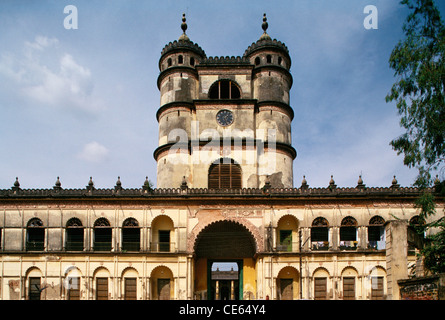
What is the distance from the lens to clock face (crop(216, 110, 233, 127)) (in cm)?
3619

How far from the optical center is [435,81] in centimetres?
1805

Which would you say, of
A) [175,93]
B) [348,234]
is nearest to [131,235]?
[175,93]

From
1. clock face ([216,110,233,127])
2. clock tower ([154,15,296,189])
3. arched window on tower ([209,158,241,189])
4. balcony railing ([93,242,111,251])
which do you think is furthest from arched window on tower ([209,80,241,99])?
balcony railing ([93,242,111,251])

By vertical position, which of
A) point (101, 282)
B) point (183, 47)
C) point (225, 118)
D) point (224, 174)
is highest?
point (183, 47)

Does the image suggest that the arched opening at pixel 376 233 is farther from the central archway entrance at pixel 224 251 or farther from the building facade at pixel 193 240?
the central archway entrance at pixel 224 251

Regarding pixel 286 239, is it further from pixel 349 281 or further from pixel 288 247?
pixel 349 281

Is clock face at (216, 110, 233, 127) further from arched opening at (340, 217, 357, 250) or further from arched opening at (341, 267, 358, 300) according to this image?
arched opening at (341, 267, 358, 300)

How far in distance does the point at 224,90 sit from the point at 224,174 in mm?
7959

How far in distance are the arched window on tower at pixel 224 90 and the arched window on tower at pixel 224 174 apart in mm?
6319

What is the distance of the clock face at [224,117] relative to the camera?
1425 inches

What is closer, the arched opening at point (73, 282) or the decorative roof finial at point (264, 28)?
the arched opening at point (73, 282)

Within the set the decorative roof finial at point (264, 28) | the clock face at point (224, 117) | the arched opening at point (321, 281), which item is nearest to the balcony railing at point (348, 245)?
the arched opening at point (321, 281)

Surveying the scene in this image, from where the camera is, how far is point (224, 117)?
3638cm

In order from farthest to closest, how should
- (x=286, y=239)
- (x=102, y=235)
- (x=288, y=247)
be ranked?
(x=286, y=239) → (x=102, y=235) → (x=288, y=247)
